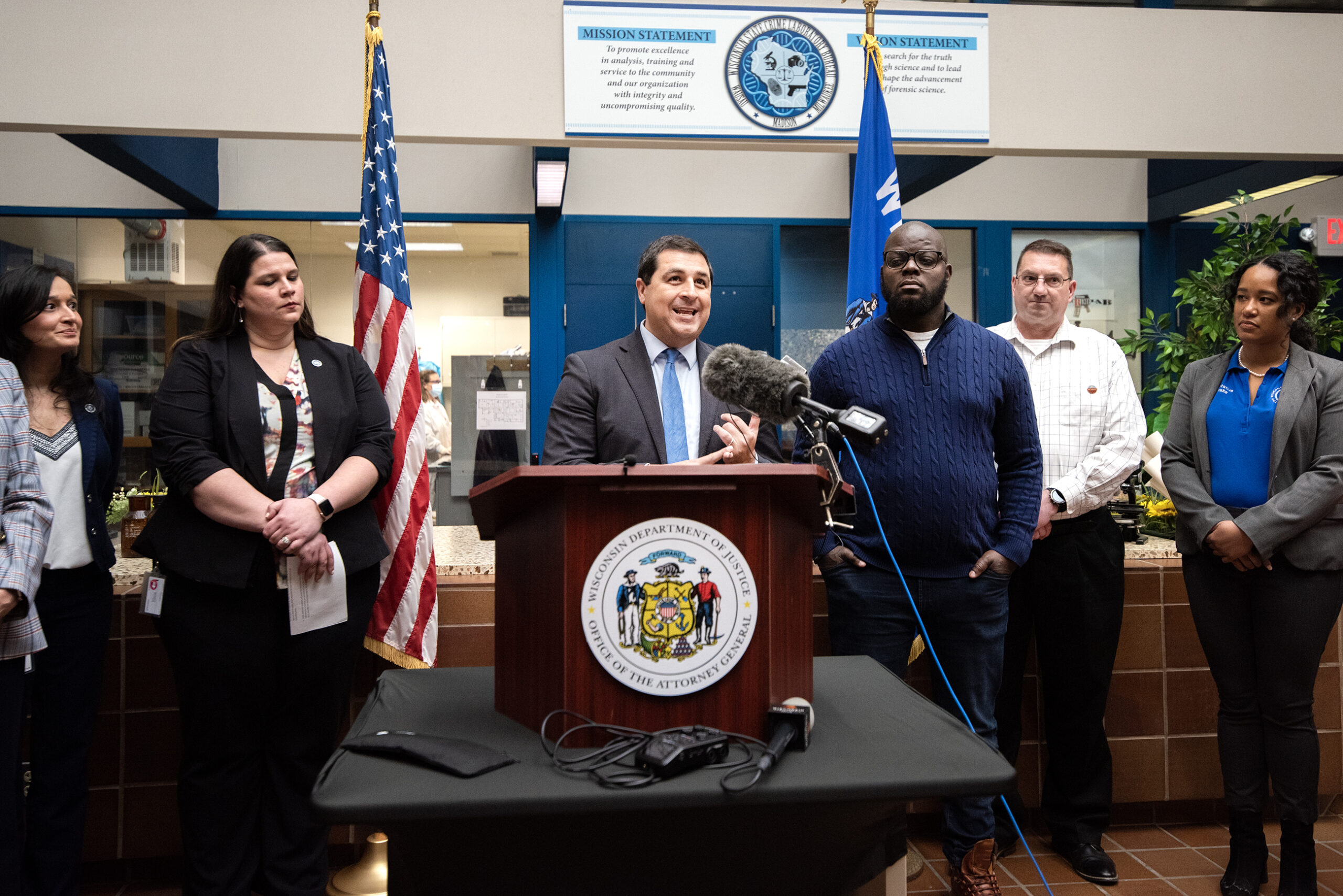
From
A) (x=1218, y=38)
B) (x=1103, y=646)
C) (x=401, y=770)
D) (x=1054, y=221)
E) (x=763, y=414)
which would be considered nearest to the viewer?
(x=401, y=770)

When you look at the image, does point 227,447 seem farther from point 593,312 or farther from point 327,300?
point 327,300

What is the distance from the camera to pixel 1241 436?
2395 mm

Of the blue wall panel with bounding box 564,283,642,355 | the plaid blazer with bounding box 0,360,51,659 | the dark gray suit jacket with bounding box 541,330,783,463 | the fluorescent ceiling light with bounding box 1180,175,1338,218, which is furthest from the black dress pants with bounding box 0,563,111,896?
the fluorescent ceiling light with bounding box 1180,175,1338,218

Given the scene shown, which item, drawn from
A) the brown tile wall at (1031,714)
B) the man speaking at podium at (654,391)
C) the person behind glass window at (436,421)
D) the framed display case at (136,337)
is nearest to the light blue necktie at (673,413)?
the man speaking at podium at (654,391)

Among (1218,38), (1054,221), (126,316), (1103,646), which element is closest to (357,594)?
(1103,646)

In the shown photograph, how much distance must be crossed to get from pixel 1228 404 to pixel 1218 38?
5.86 feet

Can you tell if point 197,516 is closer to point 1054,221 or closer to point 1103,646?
point 1103,646

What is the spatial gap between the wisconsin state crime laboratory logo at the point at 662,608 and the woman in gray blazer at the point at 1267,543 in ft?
5.73

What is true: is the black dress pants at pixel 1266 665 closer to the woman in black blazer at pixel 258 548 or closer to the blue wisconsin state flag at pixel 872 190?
the blue wisconsin state flag at pixel 872 190

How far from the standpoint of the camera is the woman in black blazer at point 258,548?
1.92 m

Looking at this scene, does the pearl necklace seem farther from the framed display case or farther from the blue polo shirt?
the framed display case

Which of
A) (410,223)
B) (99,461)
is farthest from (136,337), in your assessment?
(99,461)

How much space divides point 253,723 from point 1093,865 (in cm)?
221

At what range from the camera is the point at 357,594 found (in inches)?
82.3
